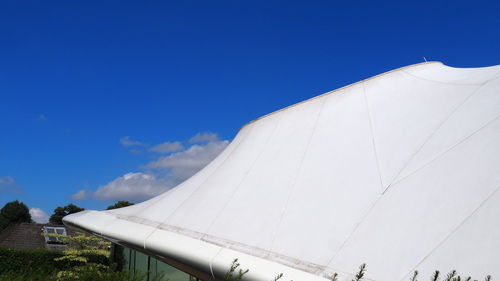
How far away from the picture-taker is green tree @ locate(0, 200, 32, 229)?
2589 inches

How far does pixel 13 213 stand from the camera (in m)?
66.6

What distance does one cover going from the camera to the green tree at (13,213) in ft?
216

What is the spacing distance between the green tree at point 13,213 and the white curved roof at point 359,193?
67.2 m

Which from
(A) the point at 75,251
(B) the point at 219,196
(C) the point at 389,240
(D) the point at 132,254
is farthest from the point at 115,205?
(C) the point at 389,240

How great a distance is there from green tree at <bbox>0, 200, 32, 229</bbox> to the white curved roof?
67.2 meters

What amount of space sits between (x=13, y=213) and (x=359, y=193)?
242 ft

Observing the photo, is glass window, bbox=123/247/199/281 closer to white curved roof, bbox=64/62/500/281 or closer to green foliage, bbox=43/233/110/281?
white curved roof, bbox=64/62/500/281

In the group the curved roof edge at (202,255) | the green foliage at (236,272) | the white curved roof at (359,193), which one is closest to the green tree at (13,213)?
the curved roof edge at (202,255)

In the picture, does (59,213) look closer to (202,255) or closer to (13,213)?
(13,213)

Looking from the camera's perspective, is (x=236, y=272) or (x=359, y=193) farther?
(x=359, y=193)

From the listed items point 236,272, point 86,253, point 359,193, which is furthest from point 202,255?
point 86,253

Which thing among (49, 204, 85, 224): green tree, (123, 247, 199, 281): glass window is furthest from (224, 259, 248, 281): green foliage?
(49, 204, 85, 224): green tree

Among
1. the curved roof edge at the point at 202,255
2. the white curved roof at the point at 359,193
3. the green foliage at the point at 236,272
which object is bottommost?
the green foliage at the point at 236,272

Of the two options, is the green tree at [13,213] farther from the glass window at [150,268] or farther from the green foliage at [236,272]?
the green foliage at [236,272]
